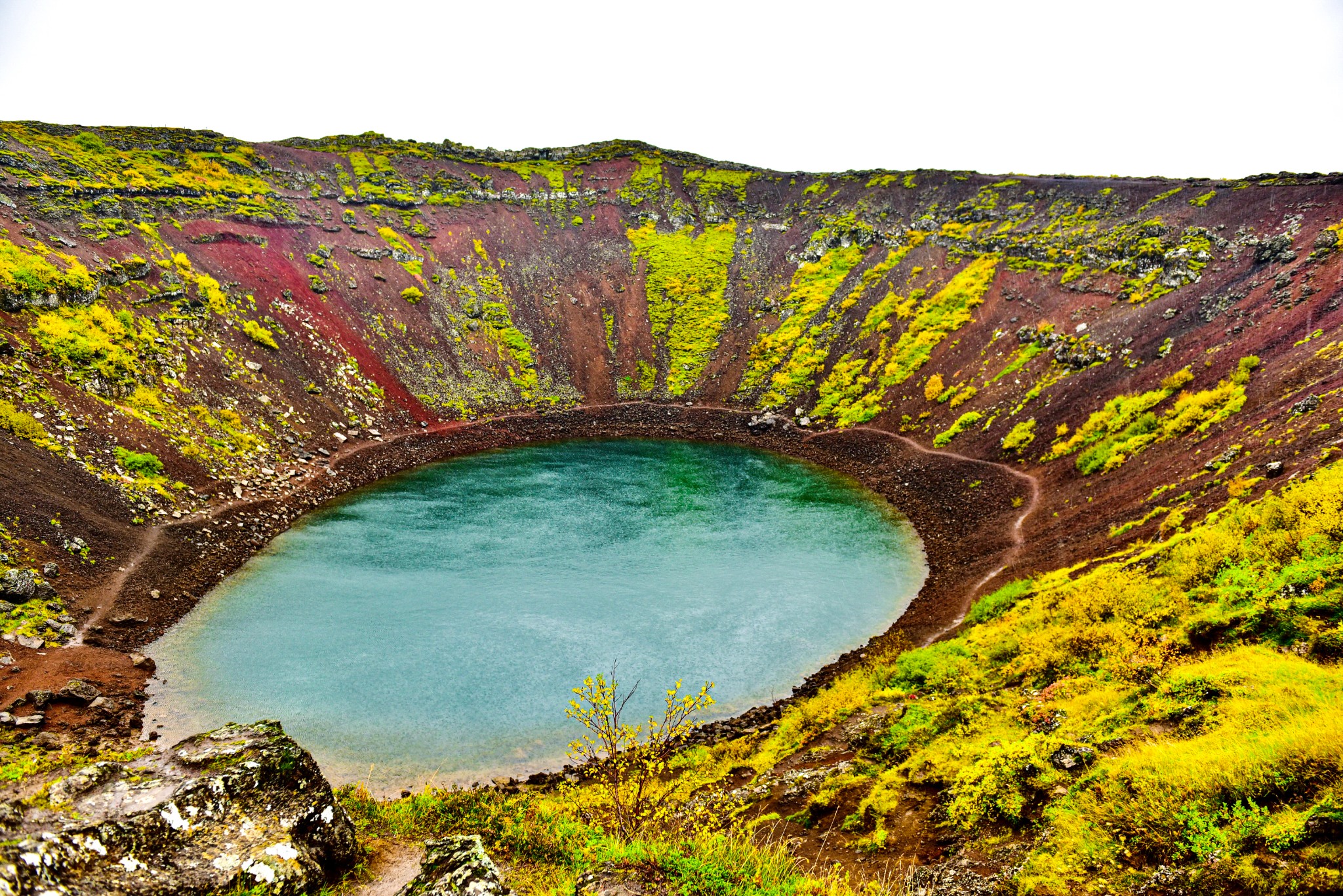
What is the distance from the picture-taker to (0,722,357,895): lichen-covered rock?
23.5 ft

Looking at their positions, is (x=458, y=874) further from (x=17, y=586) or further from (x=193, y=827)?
(x=17, y=586)

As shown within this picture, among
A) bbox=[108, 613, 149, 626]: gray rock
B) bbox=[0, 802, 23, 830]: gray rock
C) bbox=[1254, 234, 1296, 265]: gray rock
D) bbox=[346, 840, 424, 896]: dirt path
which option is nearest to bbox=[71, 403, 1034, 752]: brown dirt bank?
bbox=[108, 613, 149, 626]: gray rock

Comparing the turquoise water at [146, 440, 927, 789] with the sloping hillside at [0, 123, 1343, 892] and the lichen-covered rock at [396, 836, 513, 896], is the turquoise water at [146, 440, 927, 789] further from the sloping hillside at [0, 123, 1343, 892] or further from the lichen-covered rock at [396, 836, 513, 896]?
the lichen-covered rock at [396, 836, 513, 896]

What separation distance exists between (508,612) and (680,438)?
1286 inches

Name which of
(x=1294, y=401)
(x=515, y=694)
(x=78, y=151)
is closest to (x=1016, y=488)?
A: (x=1294, y=401)

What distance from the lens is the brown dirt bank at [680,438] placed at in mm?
26297

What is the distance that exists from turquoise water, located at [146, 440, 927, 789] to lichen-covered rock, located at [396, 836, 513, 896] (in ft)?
37.8

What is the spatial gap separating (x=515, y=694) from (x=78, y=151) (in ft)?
231

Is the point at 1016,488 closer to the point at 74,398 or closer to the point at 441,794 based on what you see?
the point at 441,794

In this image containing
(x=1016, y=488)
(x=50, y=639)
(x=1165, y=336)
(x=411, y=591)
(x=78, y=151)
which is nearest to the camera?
(x=50, y=639)

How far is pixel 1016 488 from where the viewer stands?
122ft

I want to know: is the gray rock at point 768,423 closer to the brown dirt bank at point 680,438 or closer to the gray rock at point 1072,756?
the brown dirt bank at point 680,438

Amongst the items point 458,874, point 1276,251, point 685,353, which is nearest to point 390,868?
point 458,874

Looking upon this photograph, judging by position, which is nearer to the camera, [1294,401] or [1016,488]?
[1294,401]
